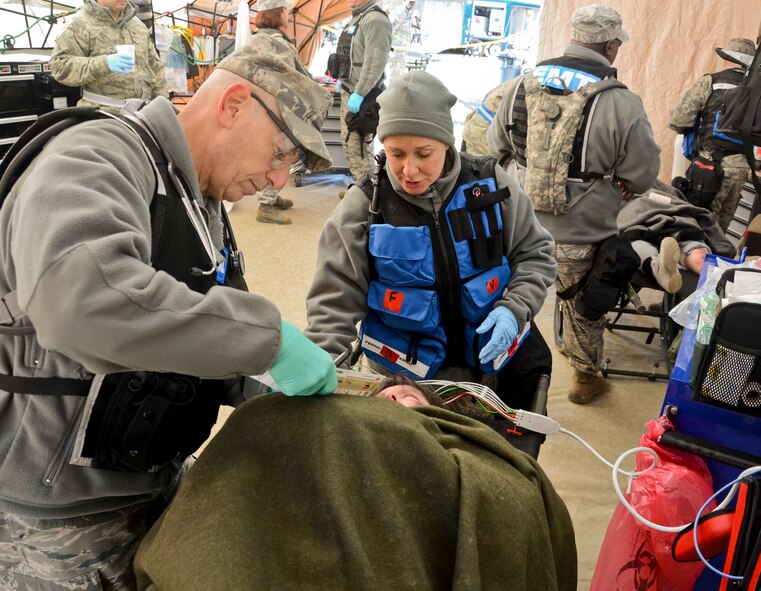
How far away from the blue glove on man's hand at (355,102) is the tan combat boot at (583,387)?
3248 millimetres

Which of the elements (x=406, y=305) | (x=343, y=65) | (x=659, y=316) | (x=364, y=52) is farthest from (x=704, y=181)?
(x=343, y=65)

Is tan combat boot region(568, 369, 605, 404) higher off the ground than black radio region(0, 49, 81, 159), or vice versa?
black radio region(0, 49, 81, 159)

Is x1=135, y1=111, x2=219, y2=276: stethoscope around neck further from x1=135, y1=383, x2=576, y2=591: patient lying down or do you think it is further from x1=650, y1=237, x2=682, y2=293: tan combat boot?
x1=650, y1=237, x2=682, y2=293: tan combat boot

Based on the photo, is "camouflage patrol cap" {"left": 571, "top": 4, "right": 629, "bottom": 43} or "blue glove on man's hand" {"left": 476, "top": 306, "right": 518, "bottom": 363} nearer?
"blue glove on man's hand" {"left": 476, "top": 306, "right": 518, "bottom": 363}

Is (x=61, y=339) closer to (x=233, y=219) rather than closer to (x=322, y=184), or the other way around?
(x=233, y=219)

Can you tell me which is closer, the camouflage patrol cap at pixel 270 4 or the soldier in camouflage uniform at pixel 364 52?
the camouflage patrol cap at pixel 270 4

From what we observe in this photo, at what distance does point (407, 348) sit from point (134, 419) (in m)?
1.04

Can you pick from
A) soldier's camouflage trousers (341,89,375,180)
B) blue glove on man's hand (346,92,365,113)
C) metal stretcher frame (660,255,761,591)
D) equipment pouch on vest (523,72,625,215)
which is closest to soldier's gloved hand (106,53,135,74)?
blue glove on man's hand (346,92,365,113)

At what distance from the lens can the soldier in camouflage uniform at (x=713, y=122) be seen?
14.0 ft

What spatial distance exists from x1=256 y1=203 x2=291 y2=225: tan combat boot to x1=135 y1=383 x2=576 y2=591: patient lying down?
4569mm

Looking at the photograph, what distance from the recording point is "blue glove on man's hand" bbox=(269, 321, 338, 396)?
1064 mm

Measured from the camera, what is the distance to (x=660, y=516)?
5.11 feet

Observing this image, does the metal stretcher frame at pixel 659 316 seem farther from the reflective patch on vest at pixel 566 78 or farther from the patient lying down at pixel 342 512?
the patient lying down at pixel 342 512

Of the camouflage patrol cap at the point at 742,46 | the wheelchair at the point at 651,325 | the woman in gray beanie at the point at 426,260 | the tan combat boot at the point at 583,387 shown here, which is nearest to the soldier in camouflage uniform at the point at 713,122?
the camouflage patrol cap at the point at 742,46
